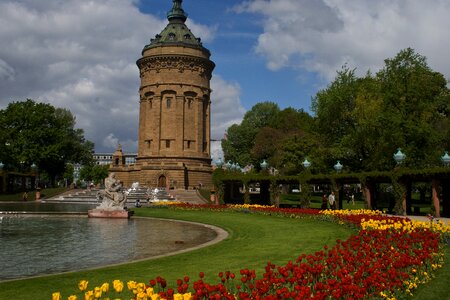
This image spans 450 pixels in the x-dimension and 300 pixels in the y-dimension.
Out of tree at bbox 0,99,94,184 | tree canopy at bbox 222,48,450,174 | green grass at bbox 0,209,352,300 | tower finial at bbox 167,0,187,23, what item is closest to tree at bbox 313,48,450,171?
tree canopy at bbox 222,48,450,174

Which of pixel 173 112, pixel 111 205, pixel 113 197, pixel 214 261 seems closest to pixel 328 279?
pixel 214 261

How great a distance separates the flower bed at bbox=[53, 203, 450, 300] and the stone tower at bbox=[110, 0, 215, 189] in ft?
187

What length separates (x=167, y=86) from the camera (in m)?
72.0

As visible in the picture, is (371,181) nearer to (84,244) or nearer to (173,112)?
(84,244)

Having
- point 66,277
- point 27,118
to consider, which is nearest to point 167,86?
point 27,118

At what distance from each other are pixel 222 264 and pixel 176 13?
7405 centimetres

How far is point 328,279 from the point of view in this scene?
828 cm

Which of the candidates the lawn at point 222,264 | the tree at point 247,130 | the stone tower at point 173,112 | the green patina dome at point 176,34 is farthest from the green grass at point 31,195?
the lawn at point 222,264

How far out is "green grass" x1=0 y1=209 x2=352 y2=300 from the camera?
929 centimetres

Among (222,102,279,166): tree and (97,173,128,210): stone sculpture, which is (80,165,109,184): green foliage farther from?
(97,173,128,210): stone sculpture

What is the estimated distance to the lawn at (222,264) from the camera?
910 centimetres

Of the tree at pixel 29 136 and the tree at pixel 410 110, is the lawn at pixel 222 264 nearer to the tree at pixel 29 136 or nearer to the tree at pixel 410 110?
the tree at pixel 410 110

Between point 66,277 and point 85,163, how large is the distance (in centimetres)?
8800

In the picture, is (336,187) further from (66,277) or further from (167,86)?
(167,86)
